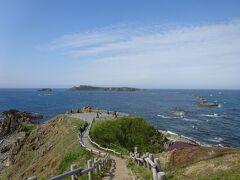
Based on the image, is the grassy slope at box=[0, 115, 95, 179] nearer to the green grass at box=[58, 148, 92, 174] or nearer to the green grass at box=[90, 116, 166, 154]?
the green grass at box=[58, 148, 92, 174]

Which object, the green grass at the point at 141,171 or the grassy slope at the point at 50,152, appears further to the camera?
the grassy slope at the point at 50,152

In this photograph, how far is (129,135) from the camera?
46312mm

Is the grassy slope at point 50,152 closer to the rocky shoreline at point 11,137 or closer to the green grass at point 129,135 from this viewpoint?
the rocky shoreline at point 11,137

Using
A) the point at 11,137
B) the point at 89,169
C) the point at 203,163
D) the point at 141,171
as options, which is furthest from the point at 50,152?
the point at 11,137

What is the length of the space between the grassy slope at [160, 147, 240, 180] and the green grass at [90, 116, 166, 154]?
67.5ft

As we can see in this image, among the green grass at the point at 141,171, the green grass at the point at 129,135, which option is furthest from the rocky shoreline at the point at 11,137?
the green grass at the point at 141,171

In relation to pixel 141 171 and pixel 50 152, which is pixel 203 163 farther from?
pixel 50 152

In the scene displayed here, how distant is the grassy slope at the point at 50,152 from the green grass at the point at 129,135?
3.66 meters

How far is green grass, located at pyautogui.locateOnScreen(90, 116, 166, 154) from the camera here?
43906 mm

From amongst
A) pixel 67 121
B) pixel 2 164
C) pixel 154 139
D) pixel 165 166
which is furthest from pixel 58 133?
pixel 165 166

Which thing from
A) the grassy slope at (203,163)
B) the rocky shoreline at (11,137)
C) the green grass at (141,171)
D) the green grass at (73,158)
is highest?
the grassy slope at (203,163)

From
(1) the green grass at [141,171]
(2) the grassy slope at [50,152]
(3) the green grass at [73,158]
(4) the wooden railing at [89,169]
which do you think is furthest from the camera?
(2) the grassy slope at [50,152]

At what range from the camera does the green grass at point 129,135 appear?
144 ft

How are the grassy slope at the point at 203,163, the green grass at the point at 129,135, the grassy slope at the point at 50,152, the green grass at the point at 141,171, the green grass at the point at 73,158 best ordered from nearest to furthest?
the grassy slope at the point at 203,163 → the green grass at the point at 141,171 → the green grass at the point at 73,158 → the grassy slope at the point at 50,152 → the green grass at the point at 129,135
